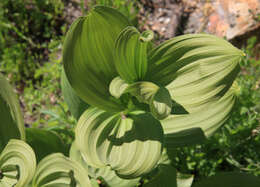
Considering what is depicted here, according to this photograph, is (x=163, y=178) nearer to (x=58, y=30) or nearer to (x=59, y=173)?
(x=59, y=173)

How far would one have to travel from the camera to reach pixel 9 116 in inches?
38.1

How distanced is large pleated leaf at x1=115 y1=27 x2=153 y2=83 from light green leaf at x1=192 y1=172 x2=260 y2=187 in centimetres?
56

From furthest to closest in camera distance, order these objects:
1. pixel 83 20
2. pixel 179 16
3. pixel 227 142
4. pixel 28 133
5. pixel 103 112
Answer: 1. pixel 179 16
2. pixel 227 142
3. pixel 28 133
4. pixel 103 112
5. pixel 83 20

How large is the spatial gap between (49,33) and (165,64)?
1.87m

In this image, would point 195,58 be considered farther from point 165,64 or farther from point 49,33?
point 49,33

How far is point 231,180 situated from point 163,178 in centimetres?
29

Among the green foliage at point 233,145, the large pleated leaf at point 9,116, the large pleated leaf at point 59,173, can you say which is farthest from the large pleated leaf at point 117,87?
the green foliage at point 233,145

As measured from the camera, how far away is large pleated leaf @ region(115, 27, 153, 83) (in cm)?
77

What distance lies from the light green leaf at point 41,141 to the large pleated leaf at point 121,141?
0.92 ft

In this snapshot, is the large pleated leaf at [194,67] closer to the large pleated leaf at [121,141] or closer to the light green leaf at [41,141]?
the large pleated leaf at [121,141]

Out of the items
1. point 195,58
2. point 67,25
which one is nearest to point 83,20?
point 195,58

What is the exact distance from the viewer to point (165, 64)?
877 millimetres

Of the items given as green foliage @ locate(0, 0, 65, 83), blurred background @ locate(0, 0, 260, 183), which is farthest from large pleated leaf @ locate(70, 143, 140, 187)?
green foliage @ locate(0, 0, 65, 83)

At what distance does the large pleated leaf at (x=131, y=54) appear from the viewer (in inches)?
30.4
